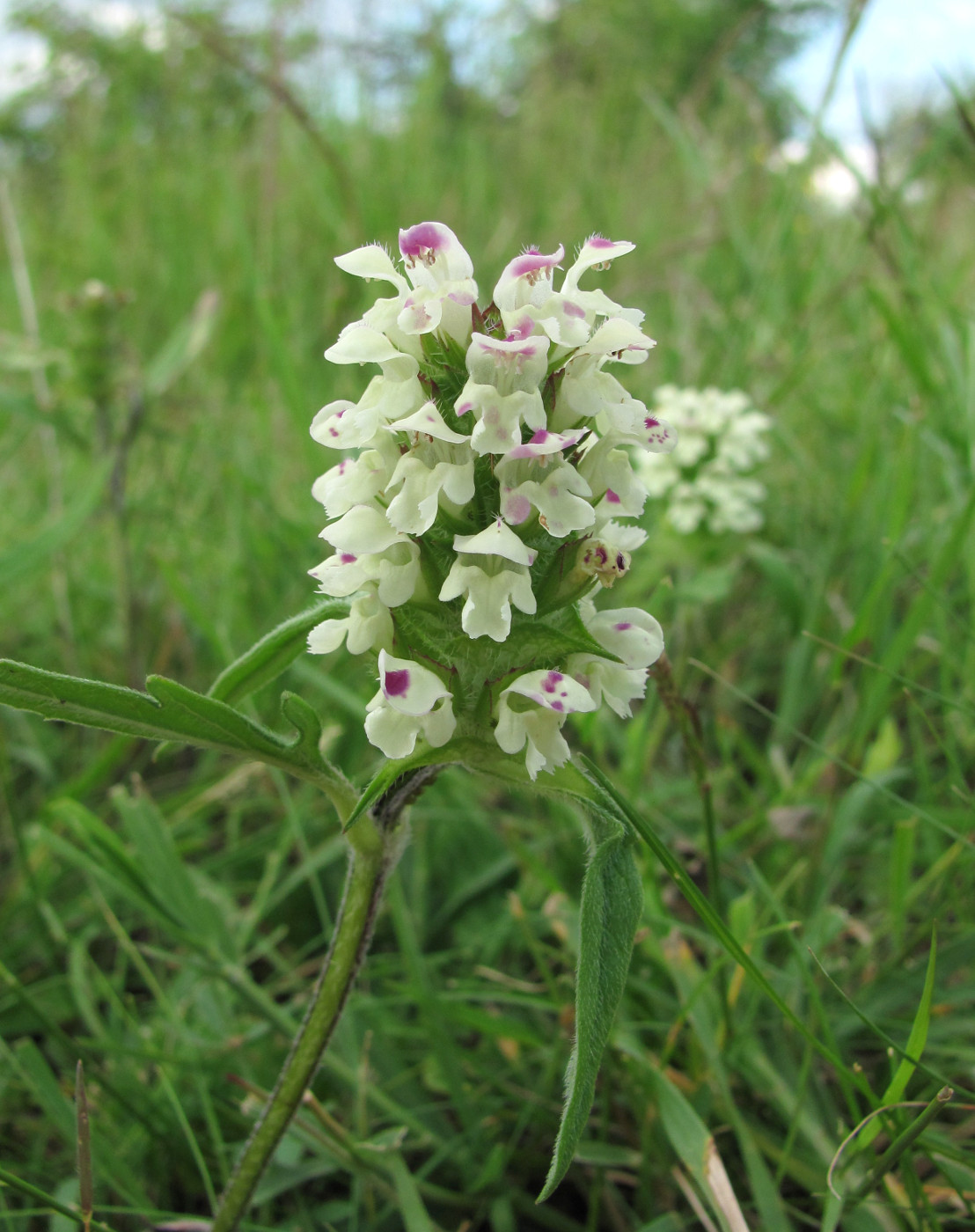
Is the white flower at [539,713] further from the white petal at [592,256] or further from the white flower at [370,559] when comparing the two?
the white petal at [592,256]

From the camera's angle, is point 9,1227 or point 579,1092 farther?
point 9,1227

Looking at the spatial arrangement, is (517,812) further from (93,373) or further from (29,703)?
(93,373)

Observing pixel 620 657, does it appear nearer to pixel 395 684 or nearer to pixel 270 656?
pixel 395 684

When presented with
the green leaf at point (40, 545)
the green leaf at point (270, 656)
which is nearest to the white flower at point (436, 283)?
the green leaf at point (270, 656)

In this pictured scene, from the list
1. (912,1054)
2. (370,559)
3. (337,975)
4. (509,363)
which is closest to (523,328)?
(509,363)

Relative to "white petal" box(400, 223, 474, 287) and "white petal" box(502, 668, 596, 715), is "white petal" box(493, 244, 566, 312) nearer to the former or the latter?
"white petal" box(400, 223, 474, 287)

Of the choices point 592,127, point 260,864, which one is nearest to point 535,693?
point 260,864
